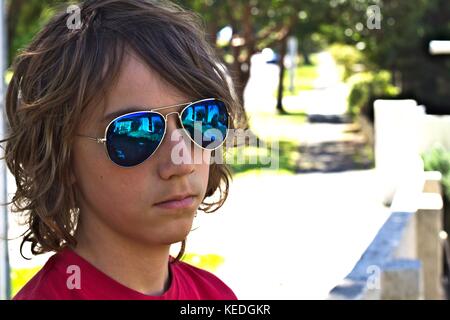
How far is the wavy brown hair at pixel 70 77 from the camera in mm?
1707

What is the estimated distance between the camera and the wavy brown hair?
171 centimetres

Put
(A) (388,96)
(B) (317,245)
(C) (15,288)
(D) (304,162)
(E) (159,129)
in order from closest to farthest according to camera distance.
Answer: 1. (E) (159,129)
2. (C) (15,288)
3. (B) (317,245)
4. (D) (304,162)
5. (A) (388,96)

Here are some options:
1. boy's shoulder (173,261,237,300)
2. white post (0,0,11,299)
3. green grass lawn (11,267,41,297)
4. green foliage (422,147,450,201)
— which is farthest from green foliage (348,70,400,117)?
boy's shoulder (173,261,237,300)

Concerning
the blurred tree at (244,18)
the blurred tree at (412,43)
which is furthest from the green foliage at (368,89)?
the blurred tree at (244,18)

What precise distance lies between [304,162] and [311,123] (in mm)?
9572

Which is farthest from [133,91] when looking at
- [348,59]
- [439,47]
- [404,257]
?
[348,59]

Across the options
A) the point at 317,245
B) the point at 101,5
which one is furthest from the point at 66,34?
the point at 317,245

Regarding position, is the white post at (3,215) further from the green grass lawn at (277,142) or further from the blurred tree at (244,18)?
the blurred tree at (244,18)

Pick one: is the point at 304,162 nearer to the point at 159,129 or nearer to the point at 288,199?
the point at 288,199

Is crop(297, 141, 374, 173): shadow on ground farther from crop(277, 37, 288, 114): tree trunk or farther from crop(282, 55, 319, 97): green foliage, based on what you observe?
crop(282, 55, 319, 97): green foliage

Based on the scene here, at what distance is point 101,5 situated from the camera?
5.93 ft

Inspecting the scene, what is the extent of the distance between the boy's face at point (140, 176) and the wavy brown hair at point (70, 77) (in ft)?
0.08

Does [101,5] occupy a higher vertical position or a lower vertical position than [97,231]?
higher
